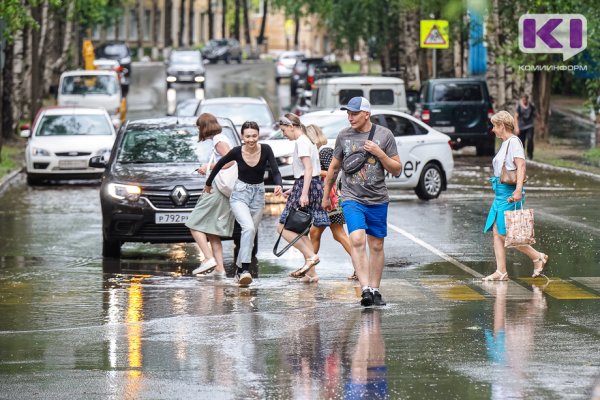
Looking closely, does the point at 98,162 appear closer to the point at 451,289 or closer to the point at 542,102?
the point at 451,289

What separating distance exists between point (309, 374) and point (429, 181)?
15146 millimetres

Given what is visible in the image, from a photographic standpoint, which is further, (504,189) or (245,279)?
(504,189)

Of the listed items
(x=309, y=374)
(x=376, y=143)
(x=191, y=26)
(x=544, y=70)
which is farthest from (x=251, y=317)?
(x=191, y=26)

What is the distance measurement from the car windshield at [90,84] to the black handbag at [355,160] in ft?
109

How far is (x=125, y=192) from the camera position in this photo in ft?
52.4

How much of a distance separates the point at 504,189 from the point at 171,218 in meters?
3.79

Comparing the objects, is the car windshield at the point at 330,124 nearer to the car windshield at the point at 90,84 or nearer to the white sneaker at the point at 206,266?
the white sneaker at the point at 206,266

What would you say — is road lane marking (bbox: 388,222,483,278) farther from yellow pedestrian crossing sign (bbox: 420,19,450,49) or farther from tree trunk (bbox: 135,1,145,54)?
tree trunk (bbox: 135,1,145,54)

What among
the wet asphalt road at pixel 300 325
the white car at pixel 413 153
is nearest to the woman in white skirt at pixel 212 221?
the wet asphalt road at pixel 300 325

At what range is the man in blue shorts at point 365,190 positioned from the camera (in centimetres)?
1205

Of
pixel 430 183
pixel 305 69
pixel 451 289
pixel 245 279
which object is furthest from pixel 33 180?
pixel 305 69

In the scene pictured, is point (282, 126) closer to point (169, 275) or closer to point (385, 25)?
point (169, 275)

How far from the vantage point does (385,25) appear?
191 ft

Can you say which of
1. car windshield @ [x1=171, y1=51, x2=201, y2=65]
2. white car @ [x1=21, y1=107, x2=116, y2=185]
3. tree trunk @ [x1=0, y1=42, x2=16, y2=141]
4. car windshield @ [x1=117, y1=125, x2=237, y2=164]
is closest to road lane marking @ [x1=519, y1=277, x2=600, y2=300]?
car windshield @ [x1=117, y1=125, x2=237, y2=164]
